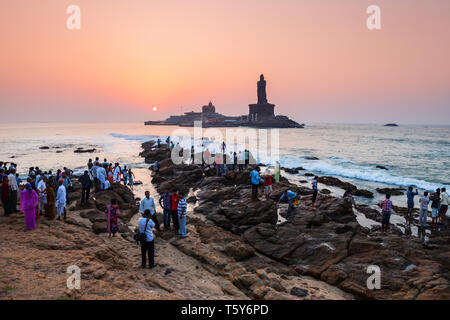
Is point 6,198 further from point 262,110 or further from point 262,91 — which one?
point 262,91

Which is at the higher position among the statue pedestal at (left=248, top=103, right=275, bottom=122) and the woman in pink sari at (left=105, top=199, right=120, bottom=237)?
the statue pedestal at (left=248, top=103, right=275, bottom=122)

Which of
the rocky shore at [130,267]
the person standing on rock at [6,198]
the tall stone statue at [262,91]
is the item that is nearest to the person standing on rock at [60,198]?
the rocky shore at [130,267]

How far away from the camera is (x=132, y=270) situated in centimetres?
716

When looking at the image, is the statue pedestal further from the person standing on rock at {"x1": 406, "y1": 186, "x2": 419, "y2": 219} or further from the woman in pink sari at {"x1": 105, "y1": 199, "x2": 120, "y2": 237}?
the woman in pink sari at {"x1": 105, "y1": 199, "x2": 120, "y2": 237}

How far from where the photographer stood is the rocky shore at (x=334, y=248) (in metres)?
6.93

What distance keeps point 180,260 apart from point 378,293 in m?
6.10

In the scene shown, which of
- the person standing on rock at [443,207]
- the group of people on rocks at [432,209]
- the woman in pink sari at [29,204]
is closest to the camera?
the woman in pink sari at [29,204]

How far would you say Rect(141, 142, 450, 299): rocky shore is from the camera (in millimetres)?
6926

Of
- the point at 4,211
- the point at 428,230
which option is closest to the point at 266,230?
the point at 428,230

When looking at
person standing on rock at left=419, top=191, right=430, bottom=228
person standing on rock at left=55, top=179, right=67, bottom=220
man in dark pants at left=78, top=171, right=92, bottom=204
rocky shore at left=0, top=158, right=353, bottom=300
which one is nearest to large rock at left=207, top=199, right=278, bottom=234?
rocky shore at left=0, top=158, right=353, bottom=300

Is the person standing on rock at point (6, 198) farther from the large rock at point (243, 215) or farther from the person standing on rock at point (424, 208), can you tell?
the person standing on rock at point (424, 208)

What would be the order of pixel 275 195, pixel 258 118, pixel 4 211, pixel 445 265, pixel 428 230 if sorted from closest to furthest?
pixel 445 265 → pixel 4 211 → pixel 428 230 → pixel 275 195 → pixel 258 118

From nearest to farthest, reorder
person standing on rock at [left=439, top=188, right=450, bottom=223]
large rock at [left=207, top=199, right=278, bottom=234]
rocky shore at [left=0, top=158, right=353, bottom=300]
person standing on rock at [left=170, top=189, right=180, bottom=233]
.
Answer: rocky shore at [left=0, top=158, right=353, bottom=300], person standing on rock at [left=170, top=189, right=180, bottom=233], large rock at [left=207, top=199, right=278, bottom=234], person standing on rock at [left=439, top=188, right=450, bottom=223]
